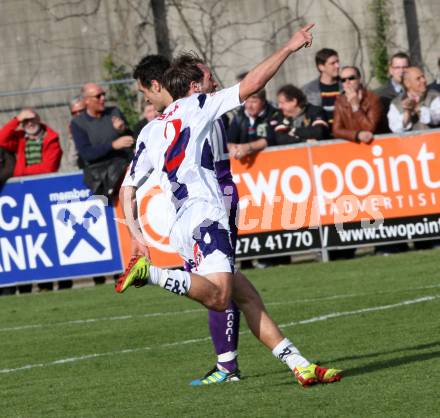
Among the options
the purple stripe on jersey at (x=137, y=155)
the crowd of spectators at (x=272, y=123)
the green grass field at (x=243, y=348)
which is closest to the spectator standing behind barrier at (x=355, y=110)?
the crowd of spectators at (x=272, y=123)

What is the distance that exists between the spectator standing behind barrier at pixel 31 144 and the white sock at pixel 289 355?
8.79m

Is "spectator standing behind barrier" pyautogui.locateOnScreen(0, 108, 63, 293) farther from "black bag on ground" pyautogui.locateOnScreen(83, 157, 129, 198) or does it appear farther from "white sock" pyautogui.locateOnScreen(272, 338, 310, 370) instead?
"white sock" pyautogui.locateOnScreen(272, 338, 310, 370)

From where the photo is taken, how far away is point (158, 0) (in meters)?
22.3

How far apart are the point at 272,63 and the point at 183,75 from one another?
Answer: 0.89 metres

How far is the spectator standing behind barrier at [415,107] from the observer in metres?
14.8

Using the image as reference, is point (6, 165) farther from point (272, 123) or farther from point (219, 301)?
point (219, 301)

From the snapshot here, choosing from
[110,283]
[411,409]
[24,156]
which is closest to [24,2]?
[24,156]

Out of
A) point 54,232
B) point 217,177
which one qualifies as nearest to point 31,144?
point 54,232

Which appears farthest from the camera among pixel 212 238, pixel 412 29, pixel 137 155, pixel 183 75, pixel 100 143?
pixel 412 29

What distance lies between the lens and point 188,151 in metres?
7.70

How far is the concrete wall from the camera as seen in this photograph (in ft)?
71.8

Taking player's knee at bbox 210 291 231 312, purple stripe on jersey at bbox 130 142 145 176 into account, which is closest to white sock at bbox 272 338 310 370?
player's knee at bbox 210 291 231 312

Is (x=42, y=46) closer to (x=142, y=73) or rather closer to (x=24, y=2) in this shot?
(x=24, y=2)

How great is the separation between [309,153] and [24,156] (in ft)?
12.4
